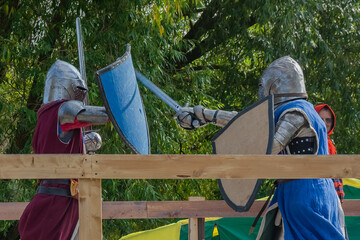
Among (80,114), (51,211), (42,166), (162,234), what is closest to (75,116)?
(80,114)

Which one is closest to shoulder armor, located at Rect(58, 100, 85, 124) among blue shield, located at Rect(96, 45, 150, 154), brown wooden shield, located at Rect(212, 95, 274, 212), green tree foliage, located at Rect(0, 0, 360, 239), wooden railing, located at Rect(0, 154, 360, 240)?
blue shield, located at Rect(96, 45, 150, 154)

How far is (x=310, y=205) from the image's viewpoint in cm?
372

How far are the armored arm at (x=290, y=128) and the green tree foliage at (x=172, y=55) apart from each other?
345cm

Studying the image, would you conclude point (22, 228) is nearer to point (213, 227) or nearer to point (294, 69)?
point (294, 69)

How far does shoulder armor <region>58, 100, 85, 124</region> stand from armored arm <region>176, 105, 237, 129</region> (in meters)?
0.69

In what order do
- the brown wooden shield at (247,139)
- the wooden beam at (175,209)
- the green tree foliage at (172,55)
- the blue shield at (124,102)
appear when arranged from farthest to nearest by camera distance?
the green tree foliage at (172,55)
the wooden beam at (175,209)
the blue shield at (124,102)
the brown wooden shield at (247,139)

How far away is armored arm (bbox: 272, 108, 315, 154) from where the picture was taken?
371 centimetres

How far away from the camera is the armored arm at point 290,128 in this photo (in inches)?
146

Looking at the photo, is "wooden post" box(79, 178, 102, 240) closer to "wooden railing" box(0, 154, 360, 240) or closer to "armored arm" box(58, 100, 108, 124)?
"wooden railing" box(0, 154, 360, 240)

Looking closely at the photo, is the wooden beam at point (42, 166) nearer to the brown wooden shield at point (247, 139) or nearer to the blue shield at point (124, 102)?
the blue shield at point (124, 102)

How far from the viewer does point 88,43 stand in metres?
7.93

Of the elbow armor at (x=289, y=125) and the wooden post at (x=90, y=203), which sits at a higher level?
the elbow armor at (x=289, y=125)

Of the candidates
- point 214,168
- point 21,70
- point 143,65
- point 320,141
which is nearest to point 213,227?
point 143,65

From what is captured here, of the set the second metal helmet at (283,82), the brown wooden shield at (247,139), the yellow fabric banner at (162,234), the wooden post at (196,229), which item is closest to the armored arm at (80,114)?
the brown wooden shield at (247,139)
